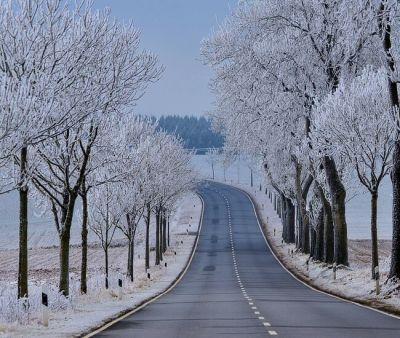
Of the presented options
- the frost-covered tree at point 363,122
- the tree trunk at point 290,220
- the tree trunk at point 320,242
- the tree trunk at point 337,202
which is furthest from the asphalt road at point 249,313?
the tree trunk at point 290,220

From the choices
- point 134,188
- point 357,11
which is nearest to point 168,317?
point 357,11

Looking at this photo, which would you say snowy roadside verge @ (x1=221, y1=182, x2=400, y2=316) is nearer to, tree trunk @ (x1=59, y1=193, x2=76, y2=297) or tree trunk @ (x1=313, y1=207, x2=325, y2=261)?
tree trunk @ (x1=313, y1=207, x2=325, y2=261)

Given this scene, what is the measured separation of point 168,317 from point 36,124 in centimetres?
838

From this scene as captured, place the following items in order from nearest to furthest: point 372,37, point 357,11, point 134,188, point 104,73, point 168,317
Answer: point 357,11 < point 168,317 < point 104,73 < point 372,37 < point 134,188

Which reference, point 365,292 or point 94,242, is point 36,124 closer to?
point 365,292

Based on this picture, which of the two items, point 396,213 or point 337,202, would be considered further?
point 337,202

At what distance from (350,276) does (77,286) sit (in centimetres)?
1269

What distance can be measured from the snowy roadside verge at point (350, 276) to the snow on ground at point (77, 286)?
27.0 feet

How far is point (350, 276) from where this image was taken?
3744 centimetres

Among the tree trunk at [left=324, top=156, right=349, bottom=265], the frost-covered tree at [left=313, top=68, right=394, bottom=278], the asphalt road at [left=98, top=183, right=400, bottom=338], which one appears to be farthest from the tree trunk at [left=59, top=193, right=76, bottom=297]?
the tree trunk at [left=324, top=156, right=349, bottom=265]

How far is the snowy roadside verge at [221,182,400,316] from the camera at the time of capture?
89.9 feet

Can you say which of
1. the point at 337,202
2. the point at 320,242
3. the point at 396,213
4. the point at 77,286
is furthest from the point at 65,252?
the point at 320,242

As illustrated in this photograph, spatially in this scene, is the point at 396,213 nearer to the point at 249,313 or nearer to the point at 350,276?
the point at 249,313

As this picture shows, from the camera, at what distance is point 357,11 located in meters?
21.0
